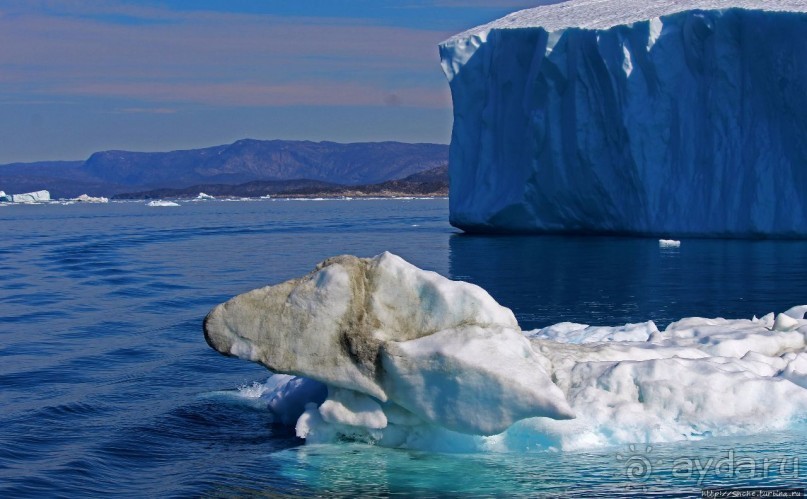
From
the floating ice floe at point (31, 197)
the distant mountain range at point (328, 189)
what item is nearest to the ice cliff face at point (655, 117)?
the floating ice floe at point (31, 197)

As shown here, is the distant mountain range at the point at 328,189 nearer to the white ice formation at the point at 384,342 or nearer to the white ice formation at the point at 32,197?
the white ice formation at the point at 32,197

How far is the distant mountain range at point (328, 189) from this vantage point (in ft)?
395

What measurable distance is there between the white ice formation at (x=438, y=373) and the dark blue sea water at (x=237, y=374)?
0.59 feet

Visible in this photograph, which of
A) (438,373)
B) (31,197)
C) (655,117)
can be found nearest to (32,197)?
(31,197)

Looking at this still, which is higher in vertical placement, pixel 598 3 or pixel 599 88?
pixel 598 3

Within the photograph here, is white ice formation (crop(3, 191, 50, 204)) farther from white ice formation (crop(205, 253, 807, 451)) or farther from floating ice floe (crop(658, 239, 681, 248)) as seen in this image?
white ice formation (crop(205, 253, 807, 451))

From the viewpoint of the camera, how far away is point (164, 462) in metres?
7.04

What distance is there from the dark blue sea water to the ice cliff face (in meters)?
1.09

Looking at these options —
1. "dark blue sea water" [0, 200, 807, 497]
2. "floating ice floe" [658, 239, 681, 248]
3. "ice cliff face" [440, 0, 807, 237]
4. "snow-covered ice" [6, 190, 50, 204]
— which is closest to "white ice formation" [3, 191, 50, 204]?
"snow-covered ice" [6, 190, 50, 204]

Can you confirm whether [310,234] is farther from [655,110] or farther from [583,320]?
[583,320]

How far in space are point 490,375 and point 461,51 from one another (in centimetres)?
2468

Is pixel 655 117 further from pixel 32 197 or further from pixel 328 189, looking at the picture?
pixel 328 189

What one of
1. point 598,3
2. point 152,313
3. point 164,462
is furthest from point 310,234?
point 164,462

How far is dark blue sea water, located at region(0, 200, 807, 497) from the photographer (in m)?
6.24
